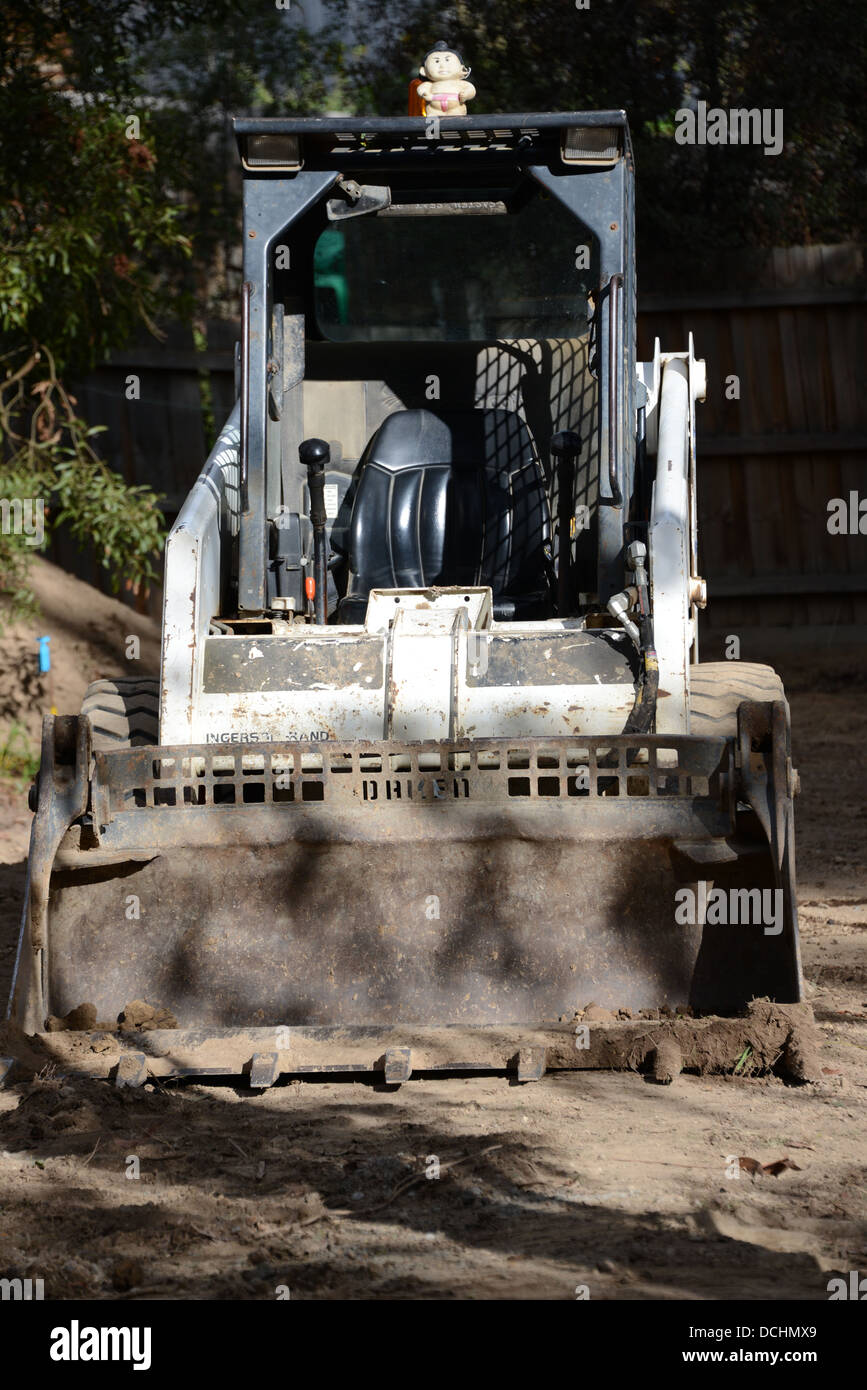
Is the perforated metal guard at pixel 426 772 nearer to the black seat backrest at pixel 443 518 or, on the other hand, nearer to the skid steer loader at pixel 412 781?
the skid steer loader at pixel 412 781

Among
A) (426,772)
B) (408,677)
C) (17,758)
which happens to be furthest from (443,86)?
(17,758)

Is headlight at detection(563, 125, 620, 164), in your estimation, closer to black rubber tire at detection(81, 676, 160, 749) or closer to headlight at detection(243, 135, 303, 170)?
headlight at detection(243, 135, 303, 170)

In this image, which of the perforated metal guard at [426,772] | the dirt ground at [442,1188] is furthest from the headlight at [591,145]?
the dirt ground at [442,1188]

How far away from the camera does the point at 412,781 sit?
4.28 meters

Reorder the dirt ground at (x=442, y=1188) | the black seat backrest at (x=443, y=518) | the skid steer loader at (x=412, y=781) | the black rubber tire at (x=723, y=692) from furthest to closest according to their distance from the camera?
the black seat backrest at (x=443, y=518) → the black rubber tire at (x=723, y=692) → the skid steer loader at (x=412, y=781) → the dirt ground at (x=442, y=1188)

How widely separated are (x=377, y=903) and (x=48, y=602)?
6.93 m

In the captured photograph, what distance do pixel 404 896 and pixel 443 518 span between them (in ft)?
5.79

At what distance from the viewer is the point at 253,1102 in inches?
156

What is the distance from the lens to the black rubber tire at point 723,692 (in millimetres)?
4605

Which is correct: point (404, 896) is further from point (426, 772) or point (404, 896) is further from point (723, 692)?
point (723, 692)

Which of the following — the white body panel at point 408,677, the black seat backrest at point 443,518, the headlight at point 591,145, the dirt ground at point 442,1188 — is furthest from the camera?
the black seat backrest at point 443,518

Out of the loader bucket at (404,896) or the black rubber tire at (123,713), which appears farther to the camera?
the black rubber tire at (123,713)

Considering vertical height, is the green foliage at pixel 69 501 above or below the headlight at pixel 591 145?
below

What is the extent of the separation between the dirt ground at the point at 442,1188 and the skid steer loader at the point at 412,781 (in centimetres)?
18
